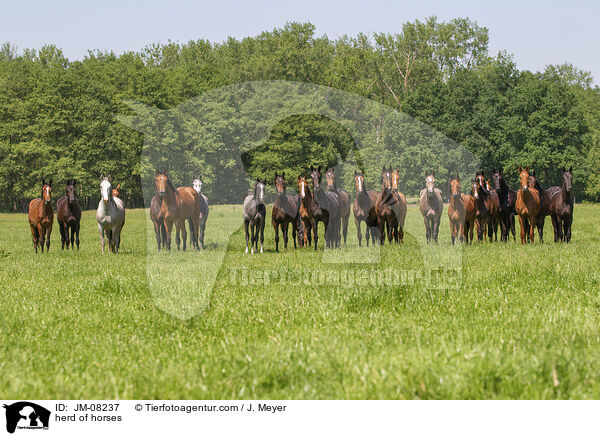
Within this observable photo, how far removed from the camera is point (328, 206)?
1961cm

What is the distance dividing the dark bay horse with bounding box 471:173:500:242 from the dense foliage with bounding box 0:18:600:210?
35752 mm

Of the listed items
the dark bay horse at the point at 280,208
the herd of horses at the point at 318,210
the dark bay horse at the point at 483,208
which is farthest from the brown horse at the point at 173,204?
the dark bay horse at the point at 483,208

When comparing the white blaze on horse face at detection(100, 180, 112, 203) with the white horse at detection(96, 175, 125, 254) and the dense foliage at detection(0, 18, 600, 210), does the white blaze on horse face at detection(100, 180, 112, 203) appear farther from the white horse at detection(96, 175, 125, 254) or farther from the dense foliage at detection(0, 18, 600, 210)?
the dense foliage at detection(0, 18, 600, 210)

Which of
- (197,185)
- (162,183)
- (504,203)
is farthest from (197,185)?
(504,203)

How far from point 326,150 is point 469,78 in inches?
1525

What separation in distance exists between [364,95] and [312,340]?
55.1m

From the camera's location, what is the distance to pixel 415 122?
204ft

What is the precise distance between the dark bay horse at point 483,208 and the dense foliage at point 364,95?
3575cm

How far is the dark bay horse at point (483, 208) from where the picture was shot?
20.8m

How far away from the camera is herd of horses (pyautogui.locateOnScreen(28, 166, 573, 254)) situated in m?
18.5

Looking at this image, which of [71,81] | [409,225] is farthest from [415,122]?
[71,81]

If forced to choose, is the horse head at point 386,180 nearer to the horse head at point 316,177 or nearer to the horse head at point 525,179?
the horse head at point 316,177

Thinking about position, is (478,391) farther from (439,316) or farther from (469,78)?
(469,78)
